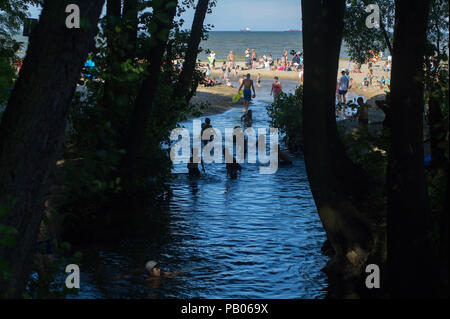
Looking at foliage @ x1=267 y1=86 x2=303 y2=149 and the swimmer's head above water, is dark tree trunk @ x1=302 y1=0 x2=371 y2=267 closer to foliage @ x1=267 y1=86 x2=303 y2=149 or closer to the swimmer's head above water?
the swimmer's head above water

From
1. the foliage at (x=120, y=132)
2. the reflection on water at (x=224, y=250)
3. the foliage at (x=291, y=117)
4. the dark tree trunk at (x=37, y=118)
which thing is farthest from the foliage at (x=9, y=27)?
the foliage at (x=291, y=117)

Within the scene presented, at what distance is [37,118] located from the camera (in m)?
4.40

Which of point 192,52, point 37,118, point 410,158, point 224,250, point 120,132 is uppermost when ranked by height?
point 192,52

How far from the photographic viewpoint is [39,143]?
4422 millimetres

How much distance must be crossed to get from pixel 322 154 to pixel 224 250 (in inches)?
124

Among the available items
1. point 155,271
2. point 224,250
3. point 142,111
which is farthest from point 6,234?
point 142,111

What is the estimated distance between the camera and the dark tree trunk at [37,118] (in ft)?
14.4

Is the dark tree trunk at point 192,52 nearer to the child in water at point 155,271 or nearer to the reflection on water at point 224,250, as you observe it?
the reflection on water at point 224,250

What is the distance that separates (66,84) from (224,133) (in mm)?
22989

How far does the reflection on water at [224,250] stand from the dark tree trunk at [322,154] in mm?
899

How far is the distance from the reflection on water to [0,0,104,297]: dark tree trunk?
4648 millimetres

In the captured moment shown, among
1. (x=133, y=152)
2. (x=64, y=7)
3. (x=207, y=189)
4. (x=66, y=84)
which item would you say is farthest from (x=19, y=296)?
(x=207, y=189)

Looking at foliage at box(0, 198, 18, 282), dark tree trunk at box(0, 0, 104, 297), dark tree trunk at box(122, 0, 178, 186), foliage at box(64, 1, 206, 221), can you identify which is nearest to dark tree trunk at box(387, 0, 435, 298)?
dark tree trunk at box(0, 0, 104, 297)

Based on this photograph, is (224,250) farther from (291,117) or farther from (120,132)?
(291,117)
